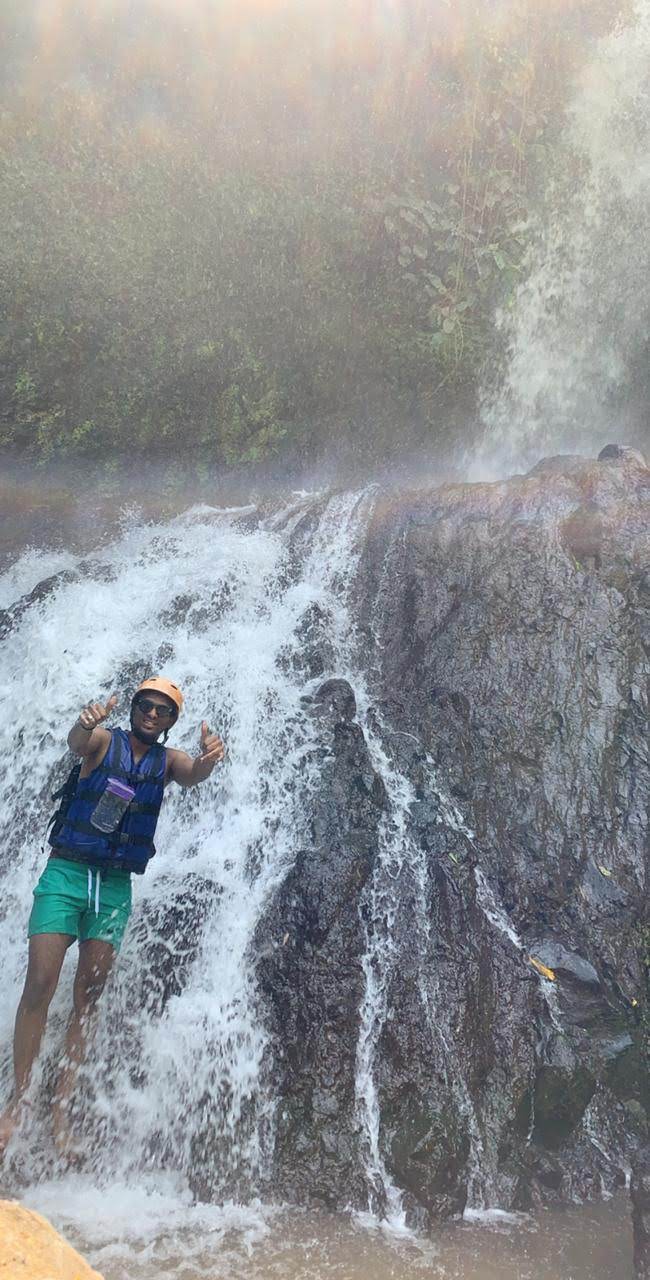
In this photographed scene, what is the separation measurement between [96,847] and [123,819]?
8.0 inches

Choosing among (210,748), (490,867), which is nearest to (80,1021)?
(210,748)

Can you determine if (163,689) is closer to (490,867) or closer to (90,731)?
(90,731)

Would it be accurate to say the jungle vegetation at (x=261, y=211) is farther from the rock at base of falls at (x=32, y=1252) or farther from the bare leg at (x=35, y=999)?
the rock at base of falls at (x=32, y=1252)

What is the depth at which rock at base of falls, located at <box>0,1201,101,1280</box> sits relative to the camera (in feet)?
6.76

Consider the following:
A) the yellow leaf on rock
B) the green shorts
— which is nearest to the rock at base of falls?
the green shorts

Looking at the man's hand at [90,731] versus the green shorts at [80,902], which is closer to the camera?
the man's hand at [90,731]

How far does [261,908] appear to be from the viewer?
5102 millimetres

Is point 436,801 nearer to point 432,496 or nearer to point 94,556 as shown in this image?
point 432,496

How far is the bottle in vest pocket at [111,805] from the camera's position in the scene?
151 inches

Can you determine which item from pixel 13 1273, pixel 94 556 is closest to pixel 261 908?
pixel 13 1273

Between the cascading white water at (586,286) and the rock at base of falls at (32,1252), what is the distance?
35.5ft

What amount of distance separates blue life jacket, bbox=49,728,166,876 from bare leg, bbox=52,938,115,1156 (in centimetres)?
52

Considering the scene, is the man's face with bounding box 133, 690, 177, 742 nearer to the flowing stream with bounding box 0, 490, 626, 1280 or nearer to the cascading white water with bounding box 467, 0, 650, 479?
the flowing stream with bounding box 0, 490, 626, 1280

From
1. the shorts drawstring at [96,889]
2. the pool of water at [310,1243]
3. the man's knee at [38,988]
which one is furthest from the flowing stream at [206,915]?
the shorts drawstring at [96,889]
